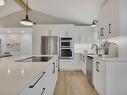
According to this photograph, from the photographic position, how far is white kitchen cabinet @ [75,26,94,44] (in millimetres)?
8188

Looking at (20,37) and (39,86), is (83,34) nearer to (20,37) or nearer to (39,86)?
(20,37)

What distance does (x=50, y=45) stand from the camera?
790 centimetres

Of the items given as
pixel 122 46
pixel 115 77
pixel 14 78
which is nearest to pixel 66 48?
pixel 122 46

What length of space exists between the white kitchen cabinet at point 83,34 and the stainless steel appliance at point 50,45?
42.7 inches

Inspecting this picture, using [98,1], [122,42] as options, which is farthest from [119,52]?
[98,1]

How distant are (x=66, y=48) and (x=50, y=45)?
79cm

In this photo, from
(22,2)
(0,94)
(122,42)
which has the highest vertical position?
(22,2)

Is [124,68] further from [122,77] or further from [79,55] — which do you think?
[79,55]

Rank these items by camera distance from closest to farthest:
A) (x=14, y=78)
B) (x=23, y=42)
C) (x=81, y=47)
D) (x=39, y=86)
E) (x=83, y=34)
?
(x=14, y=78) < (x=39, y=86) < (x=23, y=42) < (x=83, y=34) < (x=81, y=47)

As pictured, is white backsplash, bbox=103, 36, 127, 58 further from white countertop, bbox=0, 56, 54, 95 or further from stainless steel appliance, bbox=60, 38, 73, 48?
stainless steel appliance, bbox=60, 38, 73, 48

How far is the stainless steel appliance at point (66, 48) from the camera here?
791cm

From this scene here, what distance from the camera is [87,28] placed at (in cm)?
820

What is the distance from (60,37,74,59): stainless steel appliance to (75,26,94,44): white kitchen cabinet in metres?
0.48

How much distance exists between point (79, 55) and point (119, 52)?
13.6 ft
